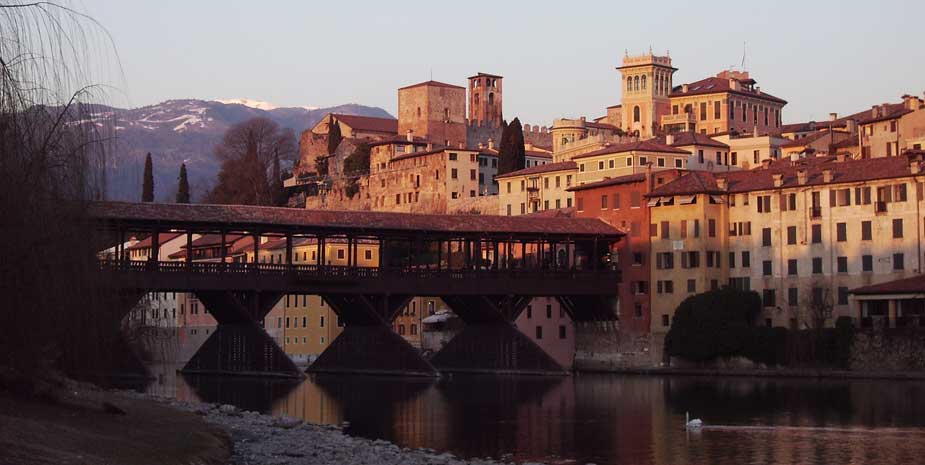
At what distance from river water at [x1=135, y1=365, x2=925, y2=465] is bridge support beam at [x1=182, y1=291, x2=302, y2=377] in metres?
0.58

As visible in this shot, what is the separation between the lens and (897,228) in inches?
2242

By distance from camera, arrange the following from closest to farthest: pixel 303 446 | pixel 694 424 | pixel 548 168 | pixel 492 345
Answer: pixel 303 446, pixel 694 424, pixel 492 345, pixel 548 168

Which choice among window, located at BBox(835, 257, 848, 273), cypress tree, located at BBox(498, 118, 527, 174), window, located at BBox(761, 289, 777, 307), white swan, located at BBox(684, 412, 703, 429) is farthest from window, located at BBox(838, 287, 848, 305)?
cypress tree, located at BBox(498, 118, 527, 174)

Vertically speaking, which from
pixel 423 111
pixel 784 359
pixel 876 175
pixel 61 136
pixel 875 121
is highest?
pixel 423 111

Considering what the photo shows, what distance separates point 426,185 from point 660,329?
154 feet

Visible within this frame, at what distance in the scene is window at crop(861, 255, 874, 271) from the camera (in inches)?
2265

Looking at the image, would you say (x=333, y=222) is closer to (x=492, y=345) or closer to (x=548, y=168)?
(x=492, y=345)

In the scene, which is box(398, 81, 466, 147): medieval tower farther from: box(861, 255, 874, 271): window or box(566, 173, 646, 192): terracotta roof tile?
box(861, 255, 874, 271): window

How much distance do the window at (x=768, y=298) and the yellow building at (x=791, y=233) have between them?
50 millimetres

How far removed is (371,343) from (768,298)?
52.8 feet

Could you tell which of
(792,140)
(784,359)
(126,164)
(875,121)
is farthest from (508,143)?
(126,164)

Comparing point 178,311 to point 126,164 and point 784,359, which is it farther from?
point 126,164

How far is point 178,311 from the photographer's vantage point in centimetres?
9269

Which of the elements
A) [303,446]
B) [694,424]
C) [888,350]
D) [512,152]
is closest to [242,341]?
[888,350]
